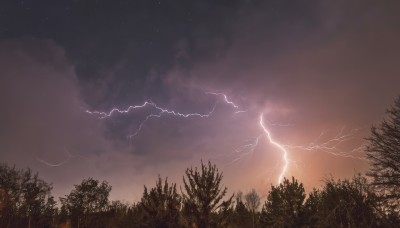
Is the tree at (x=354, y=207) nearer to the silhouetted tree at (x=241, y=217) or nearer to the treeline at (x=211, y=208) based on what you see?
the treeline at (x=211, y=208)

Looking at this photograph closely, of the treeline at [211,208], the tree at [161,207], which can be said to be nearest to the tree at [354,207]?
the treeline at [211,208]

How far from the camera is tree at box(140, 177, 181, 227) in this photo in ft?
38.2

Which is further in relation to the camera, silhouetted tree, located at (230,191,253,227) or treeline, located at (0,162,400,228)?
silhouetted tree, located at (230,191,253,227)

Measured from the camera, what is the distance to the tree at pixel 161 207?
459 inches

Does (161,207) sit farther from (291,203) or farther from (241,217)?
(241,217)

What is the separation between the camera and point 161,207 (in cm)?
1186

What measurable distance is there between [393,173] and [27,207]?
30.3m

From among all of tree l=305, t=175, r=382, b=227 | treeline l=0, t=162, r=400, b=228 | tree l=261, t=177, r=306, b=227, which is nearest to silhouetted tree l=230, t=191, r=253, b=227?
treeline l=0, t=162, r=400, b=228

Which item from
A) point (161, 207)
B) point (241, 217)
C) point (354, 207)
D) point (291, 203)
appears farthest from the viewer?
point (241, 217)

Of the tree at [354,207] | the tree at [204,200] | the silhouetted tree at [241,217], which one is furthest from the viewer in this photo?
the silhouetted tree at [241,217]

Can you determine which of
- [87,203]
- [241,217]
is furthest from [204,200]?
[87,203]

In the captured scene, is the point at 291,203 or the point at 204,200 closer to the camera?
the point at 204,200

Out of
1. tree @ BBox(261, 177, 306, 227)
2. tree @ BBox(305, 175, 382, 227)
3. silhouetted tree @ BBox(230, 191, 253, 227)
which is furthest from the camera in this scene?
silhouetted tree @ BBox(230, 191, 253, 227)

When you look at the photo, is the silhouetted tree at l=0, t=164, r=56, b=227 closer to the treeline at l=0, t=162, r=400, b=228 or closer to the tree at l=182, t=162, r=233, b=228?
the treeline at l=0, t=162, r=400, b=228
